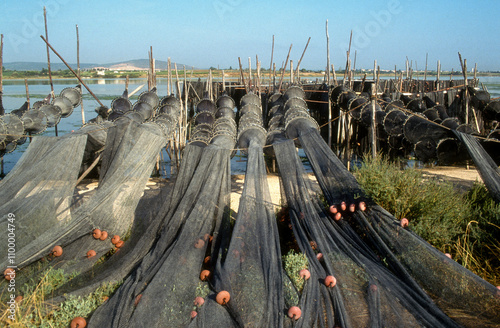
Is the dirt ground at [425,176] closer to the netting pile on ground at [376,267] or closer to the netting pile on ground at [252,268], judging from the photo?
the netting pile on ground at [376,267]

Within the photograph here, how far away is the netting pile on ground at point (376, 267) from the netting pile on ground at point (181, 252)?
112 cm

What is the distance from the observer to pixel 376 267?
4348mm

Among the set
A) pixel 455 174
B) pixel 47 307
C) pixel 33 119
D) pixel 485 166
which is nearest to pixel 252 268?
pixel 47 307

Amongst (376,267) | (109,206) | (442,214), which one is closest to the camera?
(376,267)

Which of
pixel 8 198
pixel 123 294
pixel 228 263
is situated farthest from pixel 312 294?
pixel 8 198

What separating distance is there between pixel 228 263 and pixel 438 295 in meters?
2.30

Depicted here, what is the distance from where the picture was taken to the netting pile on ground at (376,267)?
3639 mm

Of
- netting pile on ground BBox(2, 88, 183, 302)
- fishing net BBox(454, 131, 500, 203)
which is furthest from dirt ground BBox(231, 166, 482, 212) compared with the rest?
netting pile on ground BBox(2, 88, 183, 302)

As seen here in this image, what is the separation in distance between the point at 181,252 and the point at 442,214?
384 centimetres

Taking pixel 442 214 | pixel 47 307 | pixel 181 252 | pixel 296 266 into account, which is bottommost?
pixel 47 307

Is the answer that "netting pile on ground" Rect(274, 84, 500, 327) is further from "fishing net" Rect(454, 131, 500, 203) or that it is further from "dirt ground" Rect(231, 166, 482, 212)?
"fishing net" Rect(454, 131, 500, 203)

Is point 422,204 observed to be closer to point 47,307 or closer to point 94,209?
point 94,209

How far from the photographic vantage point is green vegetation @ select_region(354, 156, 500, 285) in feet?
16.9

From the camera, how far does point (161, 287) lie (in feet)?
13.1
